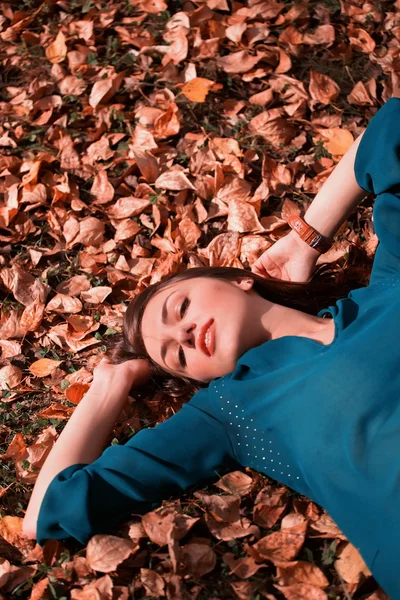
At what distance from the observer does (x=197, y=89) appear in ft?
10.5

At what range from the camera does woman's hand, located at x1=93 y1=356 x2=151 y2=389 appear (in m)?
2.35

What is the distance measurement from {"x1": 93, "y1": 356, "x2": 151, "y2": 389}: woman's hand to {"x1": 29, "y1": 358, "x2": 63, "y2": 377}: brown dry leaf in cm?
32

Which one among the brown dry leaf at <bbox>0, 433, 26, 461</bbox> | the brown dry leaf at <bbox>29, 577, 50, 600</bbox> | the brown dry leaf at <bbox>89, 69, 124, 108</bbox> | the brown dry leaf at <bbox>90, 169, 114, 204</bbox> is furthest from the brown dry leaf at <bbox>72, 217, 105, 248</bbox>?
the brown dry leaf at <bbox>29, 577, 50, 600</bbox>

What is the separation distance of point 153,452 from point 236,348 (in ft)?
1.29

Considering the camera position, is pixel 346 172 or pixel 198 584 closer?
pixel 198 584

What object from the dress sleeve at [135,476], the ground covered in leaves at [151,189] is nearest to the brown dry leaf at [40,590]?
the ground covered in leaves at [151,189]

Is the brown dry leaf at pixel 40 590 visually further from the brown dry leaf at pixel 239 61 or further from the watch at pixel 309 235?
the brown dry leaf at pixel 239 61

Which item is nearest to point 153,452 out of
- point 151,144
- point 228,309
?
point 228,309

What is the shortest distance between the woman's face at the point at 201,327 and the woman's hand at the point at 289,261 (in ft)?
0.88

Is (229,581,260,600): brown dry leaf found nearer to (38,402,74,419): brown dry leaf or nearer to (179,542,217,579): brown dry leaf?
(179,542,217,579): brown dry leaf

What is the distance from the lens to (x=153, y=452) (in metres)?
2.07

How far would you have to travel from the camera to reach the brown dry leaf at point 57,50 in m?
3.54

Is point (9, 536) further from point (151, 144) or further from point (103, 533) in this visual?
point (151, 144)

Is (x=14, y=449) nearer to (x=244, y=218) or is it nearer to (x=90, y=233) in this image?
(x=90, y=233)
